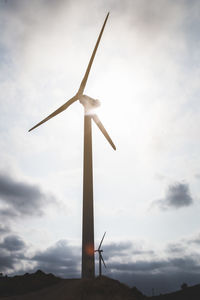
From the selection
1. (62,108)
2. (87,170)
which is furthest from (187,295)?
(62,108)

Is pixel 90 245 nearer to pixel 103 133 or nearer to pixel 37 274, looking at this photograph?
pixel 103 133

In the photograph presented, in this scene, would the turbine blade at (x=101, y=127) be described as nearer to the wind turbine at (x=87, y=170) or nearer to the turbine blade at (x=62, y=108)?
the wind turbine at (x=87, y=170)

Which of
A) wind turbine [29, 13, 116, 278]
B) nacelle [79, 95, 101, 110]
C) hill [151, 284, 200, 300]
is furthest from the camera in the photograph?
hill [151, 284, 200, 300]

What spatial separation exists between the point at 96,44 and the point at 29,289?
48260 millimetres

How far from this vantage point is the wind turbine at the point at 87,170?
30.4 metres

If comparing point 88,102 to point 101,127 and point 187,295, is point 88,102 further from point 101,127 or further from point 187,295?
point 187,295

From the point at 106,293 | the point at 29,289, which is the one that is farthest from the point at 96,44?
the point at 29,289

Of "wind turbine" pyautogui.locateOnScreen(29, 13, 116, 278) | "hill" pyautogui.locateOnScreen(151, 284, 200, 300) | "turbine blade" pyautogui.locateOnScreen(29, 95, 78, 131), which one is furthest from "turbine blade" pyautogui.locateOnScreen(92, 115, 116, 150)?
"hill" pyautogui.locateOnScreen(151, 284, 200, 300)

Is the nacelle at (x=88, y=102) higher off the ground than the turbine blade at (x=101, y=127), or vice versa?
the nacelle at (x=88, y=102)

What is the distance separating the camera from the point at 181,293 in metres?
75.9

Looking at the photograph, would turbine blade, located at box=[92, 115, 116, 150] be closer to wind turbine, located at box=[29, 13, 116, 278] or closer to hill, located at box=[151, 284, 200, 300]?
wind turbine, located at box=[29, 13, 116, 278]

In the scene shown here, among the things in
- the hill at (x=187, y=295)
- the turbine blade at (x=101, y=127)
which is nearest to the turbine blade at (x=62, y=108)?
the turbine blade at (x=101, y=127)

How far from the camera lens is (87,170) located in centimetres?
3528

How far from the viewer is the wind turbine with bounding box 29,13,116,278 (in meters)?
30.4
